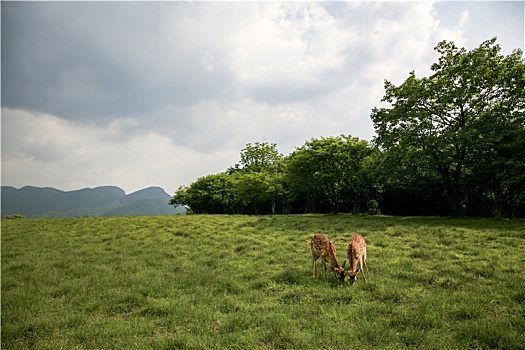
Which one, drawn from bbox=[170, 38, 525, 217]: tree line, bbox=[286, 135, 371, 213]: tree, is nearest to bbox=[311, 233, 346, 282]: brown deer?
bbox=[170, 38, 525, 217]: tree line

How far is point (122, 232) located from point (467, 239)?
2052cm

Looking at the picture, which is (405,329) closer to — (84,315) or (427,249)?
(84,315)

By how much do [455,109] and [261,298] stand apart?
2800 centimetres

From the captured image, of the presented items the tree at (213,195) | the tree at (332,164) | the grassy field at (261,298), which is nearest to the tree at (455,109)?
the tree at (332,164)

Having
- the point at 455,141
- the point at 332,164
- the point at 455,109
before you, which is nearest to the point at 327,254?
the point at 455,141

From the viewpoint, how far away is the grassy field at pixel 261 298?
5.34 meters

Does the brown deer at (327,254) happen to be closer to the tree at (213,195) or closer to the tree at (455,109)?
the tree at (455,109)

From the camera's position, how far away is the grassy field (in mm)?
5340

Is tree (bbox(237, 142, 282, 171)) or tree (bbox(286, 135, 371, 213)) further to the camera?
tree (bbox(237, 142, 282, 171))

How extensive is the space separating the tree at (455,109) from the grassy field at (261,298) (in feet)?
45.2

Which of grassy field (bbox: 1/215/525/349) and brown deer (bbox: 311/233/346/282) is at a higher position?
brown deer (bbox: 311/233/346/282)

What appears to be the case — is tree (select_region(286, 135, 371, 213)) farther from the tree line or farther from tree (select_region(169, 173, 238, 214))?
tree (select_region(169, 173, 238, 214))

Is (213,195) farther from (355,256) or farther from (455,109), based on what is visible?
(355,256)

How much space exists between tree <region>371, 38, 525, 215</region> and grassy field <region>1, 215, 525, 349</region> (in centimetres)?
1379
